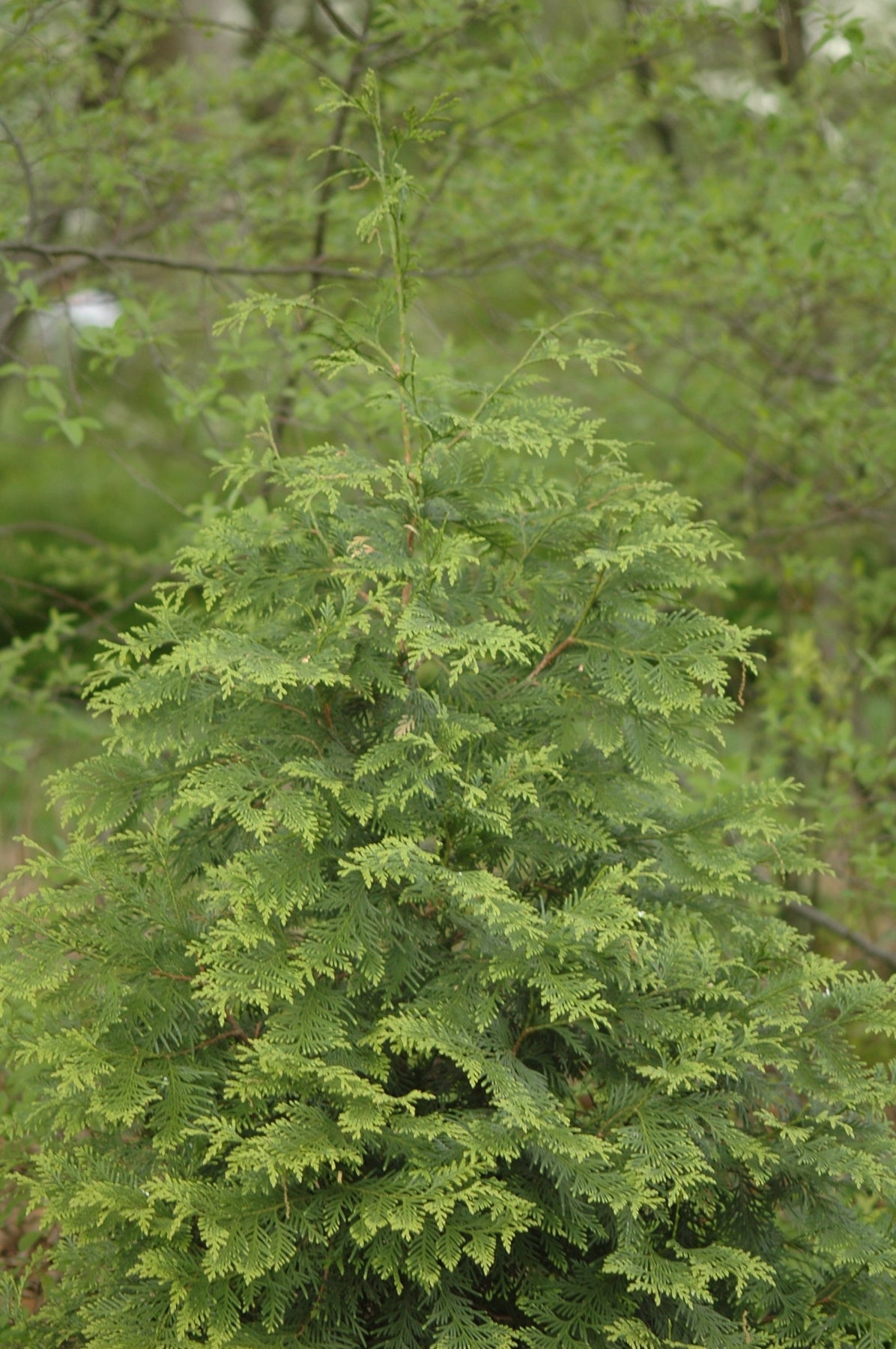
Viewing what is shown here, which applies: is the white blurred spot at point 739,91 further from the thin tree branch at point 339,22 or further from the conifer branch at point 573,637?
the conifer branch at point 573,637

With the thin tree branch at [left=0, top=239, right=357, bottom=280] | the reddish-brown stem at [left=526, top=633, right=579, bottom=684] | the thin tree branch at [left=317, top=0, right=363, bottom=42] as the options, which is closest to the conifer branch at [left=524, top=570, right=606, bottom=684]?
the reddish-brown stem at [left=526, top=633, right=579, bottom=684]

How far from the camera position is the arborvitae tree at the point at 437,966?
2.22 m

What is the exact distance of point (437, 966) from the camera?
2.50 meters

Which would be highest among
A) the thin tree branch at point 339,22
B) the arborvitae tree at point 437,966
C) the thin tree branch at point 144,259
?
the thin tree branch at point 339,22

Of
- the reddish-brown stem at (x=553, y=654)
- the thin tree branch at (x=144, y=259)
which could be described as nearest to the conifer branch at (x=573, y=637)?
the reddish-brown stem at (x=553, y=654)

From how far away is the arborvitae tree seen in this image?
2.22 meters

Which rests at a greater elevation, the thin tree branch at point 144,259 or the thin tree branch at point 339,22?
the thin tree branch at point 339,22

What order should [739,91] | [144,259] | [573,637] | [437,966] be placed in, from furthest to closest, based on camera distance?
[739,91]
[144,259]
[573,637]
[437,966]

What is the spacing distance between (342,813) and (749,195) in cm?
558

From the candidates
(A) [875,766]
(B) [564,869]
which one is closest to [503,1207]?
(B) [564,869]

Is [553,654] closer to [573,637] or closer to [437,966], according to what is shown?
[573,637]

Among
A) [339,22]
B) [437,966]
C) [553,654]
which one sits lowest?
[437,966]

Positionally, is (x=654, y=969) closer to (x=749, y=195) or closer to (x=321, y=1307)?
(x=321, y=1307)

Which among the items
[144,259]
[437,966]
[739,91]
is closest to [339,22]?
[144,259]
